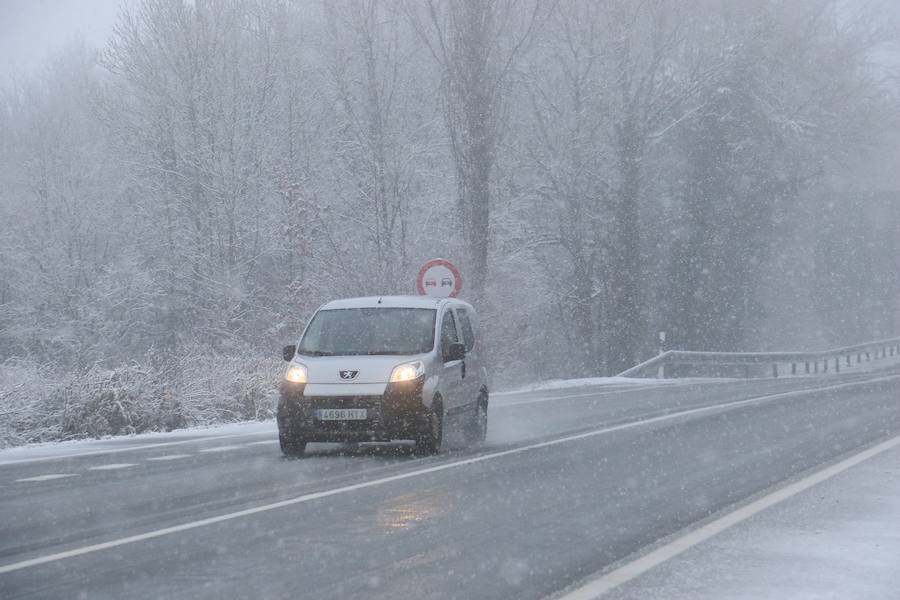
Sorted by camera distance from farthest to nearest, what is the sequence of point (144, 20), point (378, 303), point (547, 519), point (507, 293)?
point (144, 20) → point (507, 293) → point (378, 303) → point (547, 519)

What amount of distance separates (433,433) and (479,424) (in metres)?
2.12

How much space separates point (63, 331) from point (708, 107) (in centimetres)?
2370

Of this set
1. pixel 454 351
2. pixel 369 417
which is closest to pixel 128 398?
pixel 454 351

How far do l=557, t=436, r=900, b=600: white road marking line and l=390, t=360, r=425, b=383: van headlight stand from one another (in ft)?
14.7

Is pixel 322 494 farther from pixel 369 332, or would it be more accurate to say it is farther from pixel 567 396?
pixel 567 396

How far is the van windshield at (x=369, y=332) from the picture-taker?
14883 mm

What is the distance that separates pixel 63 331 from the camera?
38.2 m

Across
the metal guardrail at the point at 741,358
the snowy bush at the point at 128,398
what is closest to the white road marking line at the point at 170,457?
the snowy bush at the point at 128,398

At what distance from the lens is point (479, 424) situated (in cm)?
1625

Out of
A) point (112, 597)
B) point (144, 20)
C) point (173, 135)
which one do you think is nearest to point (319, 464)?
point (112, 597)

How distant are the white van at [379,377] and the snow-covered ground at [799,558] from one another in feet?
16.8

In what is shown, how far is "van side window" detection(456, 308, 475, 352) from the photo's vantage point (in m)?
16.4

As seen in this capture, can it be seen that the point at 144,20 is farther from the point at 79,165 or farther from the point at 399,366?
the point at 399,366

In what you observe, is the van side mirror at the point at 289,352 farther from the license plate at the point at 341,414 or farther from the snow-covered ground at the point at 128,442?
the snow-covered ground at the point at 128,442
